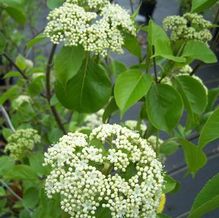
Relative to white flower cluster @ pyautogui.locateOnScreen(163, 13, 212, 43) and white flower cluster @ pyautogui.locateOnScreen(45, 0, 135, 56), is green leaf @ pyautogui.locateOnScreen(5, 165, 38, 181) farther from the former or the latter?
white flower cluster @ pyautogui.locateOnScreen(163, 13, 212, 43)

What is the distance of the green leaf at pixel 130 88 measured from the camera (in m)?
0.85

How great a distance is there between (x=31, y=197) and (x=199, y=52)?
0.56 m

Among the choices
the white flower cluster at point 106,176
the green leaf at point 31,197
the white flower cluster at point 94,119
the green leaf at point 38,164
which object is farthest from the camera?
the white flower cluster at point 94,119

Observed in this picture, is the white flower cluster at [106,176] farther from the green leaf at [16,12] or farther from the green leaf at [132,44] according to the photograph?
the green leaf at [16,12]

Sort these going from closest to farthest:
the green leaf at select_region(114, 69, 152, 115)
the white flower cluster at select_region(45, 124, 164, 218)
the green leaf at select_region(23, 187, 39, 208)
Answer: the white flower cluster at select_region(45, 124, 164, 218) < the green leaf at select_region(114, 69, 152, 115) < the green leaf at select_region(23, 187, 39, 208)

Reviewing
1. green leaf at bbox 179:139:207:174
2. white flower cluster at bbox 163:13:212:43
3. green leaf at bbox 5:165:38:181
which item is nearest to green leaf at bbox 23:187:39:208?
green leaf at bbox 5:165:38:181

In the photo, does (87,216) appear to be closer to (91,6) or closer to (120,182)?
(120,182)

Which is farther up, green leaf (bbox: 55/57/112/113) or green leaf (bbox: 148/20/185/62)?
green leaf (bbox: 148/20/185/62)

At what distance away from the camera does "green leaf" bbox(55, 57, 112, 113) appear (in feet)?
3.26

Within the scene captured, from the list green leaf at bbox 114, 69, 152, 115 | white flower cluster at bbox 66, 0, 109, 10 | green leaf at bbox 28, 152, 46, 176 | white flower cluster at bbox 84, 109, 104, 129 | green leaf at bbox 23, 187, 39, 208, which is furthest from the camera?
white flower cluster at bbox 84, 109, 104, 129

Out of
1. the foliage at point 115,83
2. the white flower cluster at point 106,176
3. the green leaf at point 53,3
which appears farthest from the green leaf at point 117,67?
the white flower cluster at point 106,176

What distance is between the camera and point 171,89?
36.6 inches

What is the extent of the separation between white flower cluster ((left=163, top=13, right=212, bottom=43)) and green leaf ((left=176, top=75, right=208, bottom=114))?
4.0 inches

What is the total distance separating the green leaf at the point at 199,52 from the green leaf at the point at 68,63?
21 centimetres
